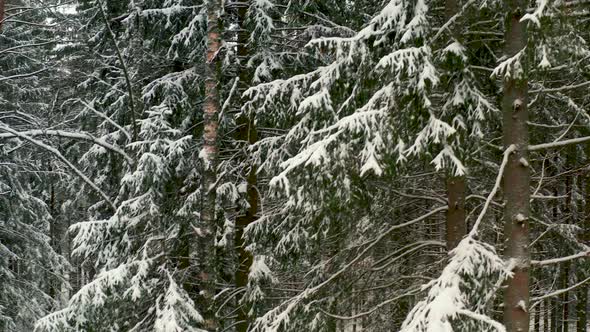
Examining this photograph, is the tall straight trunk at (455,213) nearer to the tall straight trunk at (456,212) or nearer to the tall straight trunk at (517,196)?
the tall straight trunk at (456,212)

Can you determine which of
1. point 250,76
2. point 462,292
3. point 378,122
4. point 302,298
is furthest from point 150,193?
point 462,292

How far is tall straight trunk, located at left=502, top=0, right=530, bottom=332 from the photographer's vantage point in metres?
4.68

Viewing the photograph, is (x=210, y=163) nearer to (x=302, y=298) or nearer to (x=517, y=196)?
(x=302, y=298)

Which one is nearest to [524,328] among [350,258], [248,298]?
[350,258]

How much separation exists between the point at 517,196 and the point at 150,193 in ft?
15.2

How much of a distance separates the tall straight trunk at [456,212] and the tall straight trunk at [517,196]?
1058mm

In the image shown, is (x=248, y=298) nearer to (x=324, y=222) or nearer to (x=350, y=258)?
(x=350, y=258)

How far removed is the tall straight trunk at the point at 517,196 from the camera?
4.68 m

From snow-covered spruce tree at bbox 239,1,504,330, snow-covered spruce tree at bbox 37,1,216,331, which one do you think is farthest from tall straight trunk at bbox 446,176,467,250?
snow-covered spruce tree at bbox 37,1,216,331

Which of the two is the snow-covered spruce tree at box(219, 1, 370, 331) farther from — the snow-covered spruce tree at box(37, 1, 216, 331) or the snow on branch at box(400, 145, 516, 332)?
the snow on branch at box(400, 145, 516, 332)

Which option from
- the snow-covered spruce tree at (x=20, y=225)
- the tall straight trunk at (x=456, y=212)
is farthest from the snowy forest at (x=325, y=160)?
the snow-covered spruce tree at (x=20, y=225)

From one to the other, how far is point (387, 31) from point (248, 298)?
4.24 meters

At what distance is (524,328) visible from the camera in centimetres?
471

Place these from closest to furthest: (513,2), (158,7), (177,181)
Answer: (513,2), (177,181), (158,7)
